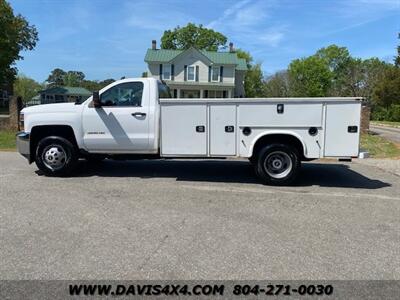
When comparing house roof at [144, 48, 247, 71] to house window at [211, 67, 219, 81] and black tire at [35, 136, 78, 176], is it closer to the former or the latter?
house window at [211, 67, 219, 81]

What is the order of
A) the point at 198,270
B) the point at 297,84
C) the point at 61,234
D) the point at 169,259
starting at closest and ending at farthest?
the point at 198,270
the point at 169,259
the point at 61,234
the point at 297,84

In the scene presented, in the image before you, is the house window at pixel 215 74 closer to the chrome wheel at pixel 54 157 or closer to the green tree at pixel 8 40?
the green tree at pixel 8 40

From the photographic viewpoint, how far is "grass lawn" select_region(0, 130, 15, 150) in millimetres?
14102

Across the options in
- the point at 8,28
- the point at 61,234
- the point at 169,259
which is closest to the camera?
the point at 169,259

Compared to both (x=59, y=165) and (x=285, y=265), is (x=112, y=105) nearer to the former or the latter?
(x=59, y=165)

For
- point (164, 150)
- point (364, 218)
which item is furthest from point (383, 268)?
point (164, 150)

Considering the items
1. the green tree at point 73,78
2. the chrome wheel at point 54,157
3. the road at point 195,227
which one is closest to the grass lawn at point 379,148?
the road at point 195,227

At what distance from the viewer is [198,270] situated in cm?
396

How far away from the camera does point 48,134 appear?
851 centimetres

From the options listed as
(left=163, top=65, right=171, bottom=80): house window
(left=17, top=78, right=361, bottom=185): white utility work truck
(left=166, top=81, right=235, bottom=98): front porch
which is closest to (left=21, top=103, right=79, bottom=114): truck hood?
(left=17, top=78, right=361, bottom=185): white utility work truck

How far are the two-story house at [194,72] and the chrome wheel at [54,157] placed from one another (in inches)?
1602

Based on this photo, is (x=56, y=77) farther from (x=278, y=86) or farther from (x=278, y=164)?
(x=278, y=164)

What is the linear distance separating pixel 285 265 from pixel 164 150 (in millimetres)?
4309

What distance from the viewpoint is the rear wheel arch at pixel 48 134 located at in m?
8.41
